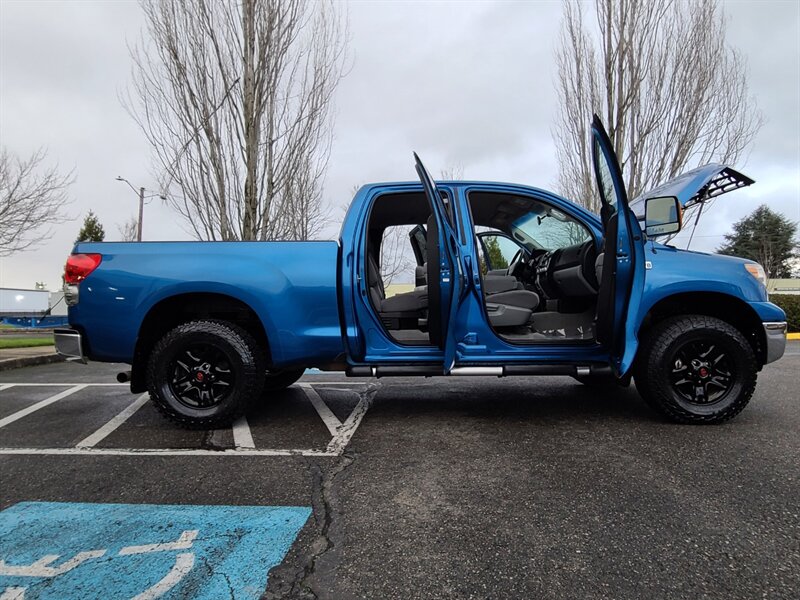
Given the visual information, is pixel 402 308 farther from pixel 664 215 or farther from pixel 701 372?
pixel 701 372

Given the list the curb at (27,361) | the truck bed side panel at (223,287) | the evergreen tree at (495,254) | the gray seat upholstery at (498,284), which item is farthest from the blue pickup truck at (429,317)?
the curb at (27,361)

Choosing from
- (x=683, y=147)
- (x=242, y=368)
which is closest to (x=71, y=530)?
(x=242, y=368)

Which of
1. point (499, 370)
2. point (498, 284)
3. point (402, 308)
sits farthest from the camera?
point (498, 284)

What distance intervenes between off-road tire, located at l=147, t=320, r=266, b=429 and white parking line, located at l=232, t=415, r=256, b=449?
12cm

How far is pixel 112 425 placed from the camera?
3.78 m

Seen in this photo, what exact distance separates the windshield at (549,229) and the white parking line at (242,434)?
2.97m

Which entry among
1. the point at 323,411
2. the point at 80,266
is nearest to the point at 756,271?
the point at 323,411

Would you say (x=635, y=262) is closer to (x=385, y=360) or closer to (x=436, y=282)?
(x=436, y=282)

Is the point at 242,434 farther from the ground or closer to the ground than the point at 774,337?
closer to the ground

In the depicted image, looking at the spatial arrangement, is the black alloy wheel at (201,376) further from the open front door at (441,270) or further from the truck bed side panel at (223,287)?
the open front door at (441,270)

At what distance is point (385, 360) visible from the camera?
3.63 metres

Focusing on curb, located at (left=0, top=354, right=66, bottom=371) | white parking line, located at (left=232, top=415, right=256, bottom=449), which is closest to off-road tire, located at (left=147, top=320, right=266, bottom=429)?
white parking line, located at (left=232, top=415, right=256, bottom=449)

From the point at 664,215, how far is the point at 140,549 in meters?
3.60

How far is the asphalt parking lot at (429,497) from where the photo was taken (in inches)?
66.6
